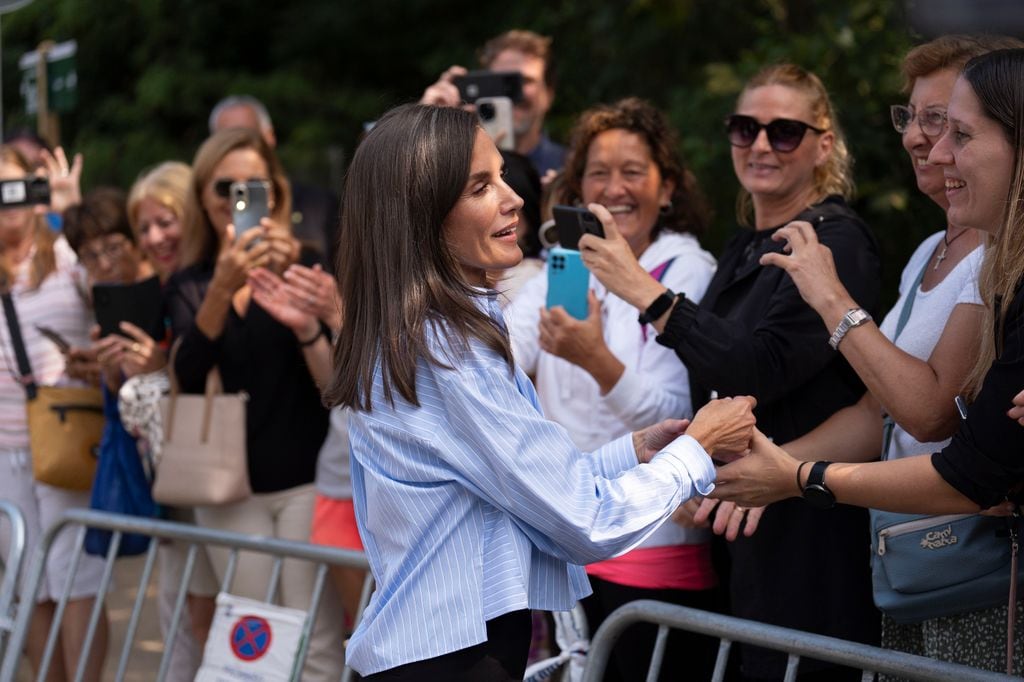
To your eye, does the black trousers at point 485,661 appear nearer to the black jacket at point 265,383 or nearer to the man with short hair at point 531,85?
the black jacket at point 265,383

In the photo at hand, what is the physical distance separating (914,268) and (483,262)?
132 centimetres

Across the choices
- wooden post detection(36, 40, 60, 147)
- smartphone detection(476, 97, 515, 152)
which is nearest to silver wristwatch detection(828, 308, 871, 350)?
smartphone detection(476, 97, 515, 152)

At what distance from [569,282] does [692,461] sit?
4.21 ft

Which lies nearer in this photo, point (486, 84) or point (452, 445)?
point (452, 445)

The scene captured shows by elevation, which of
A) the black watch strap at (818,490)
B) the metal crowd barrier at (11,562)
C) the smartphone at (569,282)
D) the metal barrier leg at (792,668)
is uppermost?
the smartphone at (569,282)

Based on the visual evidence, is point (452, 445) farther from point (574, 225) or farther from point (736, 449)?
point (574, 225)

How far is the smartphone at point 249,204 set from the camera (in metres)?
4.89

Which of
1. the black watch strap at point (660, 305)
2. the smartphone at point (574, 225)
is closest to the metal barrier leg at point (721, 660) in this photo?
the black watch strap at point (660, 305)

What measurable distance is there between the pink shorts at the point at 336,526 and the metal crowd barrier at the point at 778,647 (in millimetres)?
1724

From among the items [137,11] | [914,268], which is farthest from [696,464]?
[137,11]

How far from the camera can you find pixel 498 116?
5.32 metres

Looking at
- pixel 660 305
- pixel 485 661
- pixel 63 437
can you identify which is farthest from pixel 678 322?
pixel 63 437

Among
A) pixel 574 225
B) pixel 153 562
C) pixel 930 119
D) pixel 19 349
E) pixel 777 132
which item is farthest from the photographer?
pixel 19 349

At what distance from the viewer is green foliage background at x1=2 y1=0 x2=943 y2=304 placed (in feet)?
20.5
